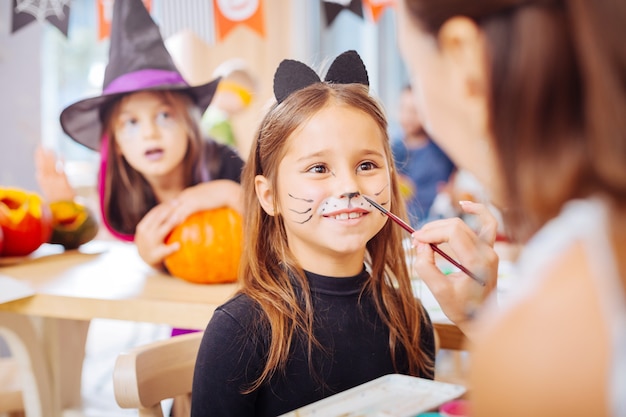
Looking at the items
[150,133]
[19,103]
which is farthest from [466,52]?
[19,103]

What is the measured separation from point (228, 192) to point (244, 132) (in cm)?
305

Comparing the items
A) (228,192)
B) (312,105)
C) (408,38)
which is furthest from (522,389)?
(228,192)

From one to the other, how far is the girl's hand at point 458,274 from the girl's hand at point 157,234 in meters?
0.64

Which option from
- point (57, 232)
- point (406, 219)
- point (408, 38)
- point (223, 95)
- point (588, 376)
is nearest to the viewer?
point (588, 376)

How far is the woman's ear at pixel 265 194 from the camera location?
3.60ft

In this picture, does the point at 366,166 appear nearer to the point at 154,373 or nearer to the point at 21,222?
Result: the point at 154,373

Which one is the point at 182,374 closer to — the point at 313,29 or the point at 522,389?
the point at 522,389

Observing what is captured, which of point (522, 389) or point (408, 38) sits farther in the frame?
point (408, 38)

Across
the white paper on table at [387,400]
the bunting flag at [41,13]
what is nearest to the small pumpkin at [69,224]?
the bunting flag at [41,13]

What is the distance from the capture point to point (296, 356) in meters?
1.02

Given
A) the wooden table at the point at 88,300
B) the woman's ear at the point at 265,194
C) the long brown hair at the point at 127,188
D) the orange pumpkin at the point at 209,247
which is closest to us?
the woman's ear at the point at 265,194

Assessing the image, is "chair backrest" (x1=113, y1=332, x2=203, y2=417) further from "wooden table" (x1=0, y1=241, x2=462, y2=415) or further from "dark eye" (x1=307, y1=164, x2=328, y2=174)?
"dark eye" (x1=307, y1=164, x2=328, y2=174)

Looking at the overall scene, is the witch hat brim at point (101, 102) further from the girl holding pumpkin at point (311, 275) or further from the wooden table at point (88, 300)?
the girl holding pumpkin at point (311, 275)

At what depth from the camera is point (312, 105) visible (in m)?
1.05
